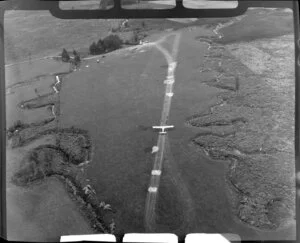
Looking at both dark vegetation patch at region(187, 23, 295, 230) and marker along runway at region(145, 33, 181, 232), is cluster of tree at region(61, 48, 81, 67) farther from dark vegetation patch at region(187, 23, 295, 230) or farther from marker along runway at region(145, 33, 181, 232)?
dark vegetation patch at region(187, 23, 295, 230)

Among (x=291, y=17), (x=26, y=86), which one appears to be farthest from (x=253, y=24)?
(x=26, y=86)

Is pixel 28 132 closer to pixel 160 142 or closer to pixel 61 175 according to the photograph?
pixel 61 175

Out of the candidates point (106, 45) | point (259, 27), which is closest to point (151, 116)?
point (106, 45)

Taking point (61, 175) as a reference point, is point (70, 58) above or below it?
above

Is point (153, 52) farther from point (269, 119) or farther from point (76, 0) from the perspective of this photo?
point (269, 119)

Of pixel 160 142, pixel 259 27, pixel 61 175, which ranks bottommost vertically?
pixel 61 175

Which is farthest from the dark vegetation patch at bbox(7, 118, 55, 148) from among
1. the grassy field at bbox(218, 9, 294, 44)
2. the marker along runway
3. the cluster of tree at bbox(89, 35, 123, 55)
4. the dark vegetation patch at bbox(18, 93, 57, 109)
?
the grassy field at bbox(218, 9, 294, 44)

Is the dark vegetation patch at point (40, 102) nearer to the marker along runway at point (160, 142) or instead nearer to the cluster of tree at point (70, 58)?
the cluster of tree at point (70, 58)

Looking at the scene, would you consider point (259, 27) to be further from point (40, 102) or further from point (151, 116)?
point (40, 102)
